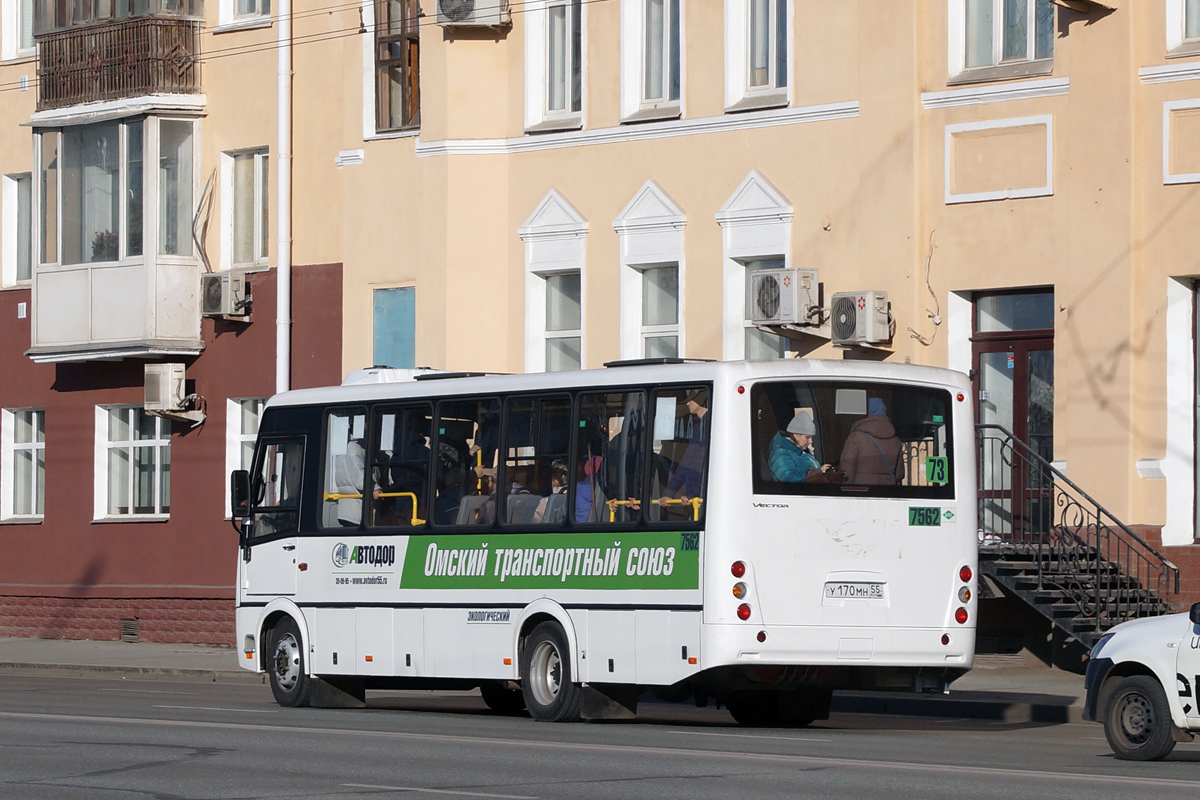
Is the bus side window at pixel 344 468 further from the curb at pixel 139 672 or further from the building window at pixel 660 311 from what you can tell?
the building window at pixel 660 311

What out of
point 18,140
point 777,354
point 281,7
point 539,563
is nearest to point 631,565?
point 539,563

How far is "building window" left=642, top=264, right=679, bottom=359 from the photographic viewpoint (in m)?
26.3

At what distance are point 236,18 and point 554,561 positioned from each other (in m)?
16.3

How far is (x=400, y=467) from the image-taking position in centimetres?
1852

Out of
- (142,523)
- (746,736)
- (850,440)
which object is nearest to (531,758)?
(746,736)

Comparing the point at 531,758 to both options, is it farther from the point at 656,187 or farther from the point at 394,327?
the point at 394,327

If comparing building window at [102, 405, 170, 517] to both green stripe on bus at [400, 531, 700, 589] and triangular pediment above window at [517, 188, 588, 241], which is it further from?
green stripe on bus at [400, 531, 700, 589]

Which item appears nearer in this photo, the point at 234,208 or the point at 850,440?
the point at 850,440

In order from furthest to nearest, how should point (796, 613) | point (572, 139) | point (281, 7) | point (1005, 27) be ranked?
point (281, 7) < point (572, 139) < point (1005, 27) < point (796, 613)

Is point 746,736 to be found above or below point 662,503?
below

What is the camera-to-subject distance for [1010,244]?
22797 mm

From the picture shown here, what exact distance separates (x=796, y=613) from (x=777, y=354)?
31.3 feet

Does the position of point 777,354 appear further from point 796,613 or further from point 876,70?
point 796,613

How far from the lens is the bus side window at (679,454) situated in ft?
52.8
